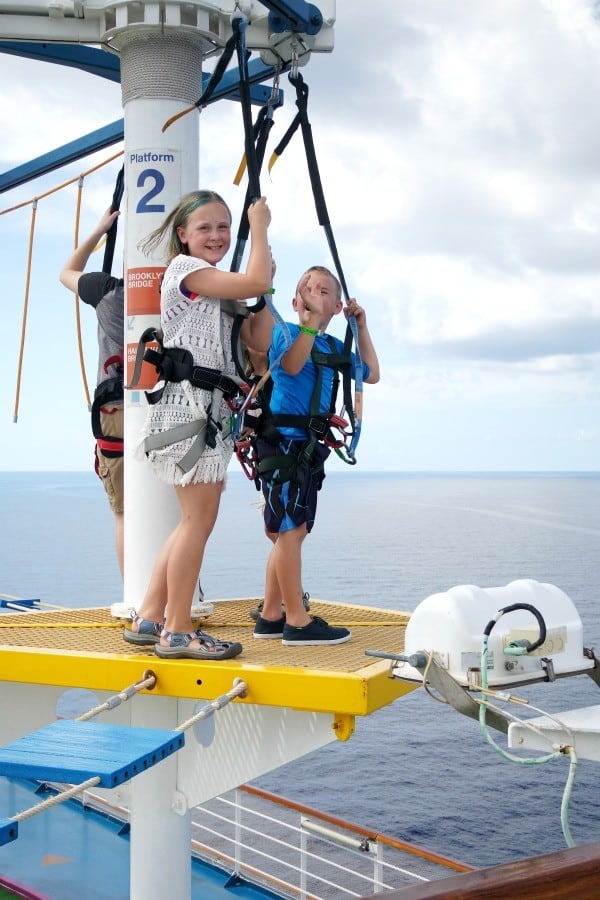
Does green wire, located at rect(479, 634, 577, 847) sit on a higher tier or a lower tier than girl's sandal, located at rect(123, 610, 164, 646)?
lower

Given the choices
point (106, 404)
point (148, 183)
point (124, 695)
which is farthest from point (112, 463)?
point (124, 695)

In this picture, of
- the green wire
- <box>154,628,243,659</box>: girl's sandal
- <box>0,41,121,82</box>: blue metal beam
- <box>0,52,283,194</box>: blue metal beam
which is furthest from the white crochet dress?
<box>0,41,121,82</box>: blue metal beam

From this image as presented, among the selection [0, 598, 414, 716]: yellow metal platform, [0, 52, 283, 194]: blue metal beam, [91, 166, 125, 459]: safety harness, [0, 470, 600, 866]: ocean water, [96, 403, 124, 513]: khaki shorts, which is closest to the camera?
[0, 598, 414, 716]: yellow metal platform

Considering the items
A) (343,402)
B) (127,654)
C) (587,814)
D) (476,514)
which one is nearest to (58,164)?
(343,402)

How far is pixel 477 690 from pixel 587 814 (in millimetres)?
26196

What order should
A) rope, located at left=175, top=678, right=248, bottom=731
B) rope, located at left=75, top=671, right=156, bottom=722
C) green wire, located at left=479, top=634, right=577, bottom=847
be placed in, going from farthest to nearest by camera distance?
rope, located at left=175, top=678, right=248, bottom=731 < rope, located at left=75, top=671, right=156, bottom=722 < green wire, located at left=479, top=634, right=577, bottom=847

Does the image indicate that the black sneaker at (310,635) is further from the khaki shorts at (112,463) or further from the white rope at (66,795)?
the white rope at (66,795)

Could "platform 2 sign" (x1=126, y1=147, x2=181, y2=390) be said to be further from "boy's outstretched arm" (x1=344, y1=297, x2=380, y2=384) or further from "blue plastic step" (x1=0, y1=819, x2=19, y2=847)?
"blue plastic step" (x1=0, y1=819, x2=19, y2=847)

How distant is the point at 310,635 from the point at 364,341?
5.39 ft

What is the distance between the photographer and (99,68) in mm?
7375

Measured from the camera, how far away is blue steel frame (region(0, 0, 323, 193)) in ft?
17.9

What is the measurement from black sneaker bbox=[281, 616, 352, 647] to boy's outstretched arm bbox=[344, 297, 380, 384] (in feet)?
4.60

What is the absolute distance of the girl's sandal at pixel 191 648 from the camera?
202 inches

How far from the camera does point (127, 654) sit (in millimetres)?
5355
